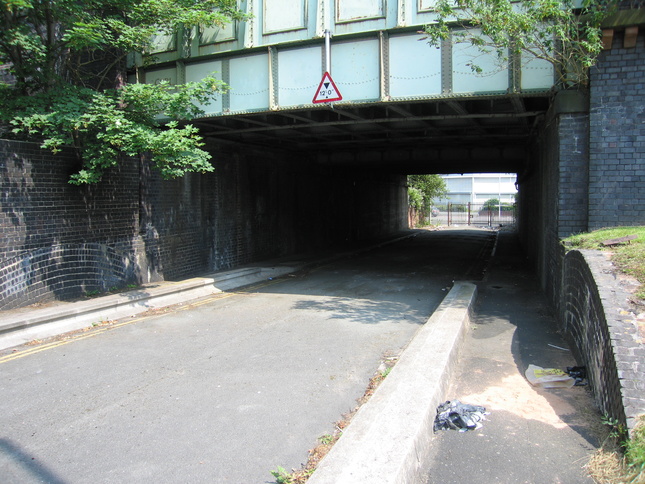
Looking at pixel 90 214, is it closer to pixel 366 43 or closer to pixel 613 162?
pixel 366 43

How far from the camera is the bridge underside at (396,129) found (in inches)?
436

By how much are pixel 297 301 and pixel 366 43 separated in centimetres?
578

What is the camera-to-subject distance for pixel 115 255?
420 inches

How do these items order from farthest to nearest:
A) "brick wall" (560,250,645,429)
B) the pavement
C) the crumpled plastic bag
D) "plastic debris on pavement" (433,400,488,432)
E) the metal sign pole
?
1. the metal sign pole
2. the crumpled plastic bag
3. "plastic debris on pavement" (433,400,488,432)
4. "brick wall" (560,250,645,429)
5. the pavement

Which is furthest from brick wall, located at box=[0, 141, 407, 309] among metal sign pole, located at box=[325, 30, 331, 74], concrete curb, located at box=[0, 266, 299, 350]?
metal sign pole, located at box=[325, 30, 331, 74]

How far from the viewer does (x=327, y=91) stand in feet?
32.8

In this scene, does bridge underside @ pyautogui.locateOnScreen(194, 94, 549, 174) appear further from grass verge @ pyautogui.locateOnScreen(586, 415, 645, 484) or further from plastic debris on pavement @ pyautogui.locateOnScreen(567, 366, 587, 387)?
grass verge @ pyautogui.locateOnScreen(586, 415, 645, 484)

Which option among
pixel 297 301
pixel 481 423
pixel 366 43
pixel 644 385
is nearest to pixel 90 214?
pixel 297 301

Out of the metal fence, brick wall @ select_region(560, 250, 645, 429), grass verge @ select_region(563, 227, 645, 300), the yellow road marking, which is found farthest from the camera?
the metal fence

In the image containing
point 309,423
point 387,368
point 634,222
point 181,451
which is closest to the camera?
point 181,451

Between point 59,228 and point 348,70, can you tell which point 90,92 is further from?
point 348,70

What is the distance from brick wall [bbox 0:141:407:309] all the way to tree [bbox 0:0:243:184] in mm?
755

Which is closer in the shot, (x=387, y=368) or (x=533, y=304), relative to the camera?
(x=387, y=368)

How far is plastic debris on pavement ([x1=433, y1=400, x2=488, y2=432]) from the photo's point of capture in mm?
4277
